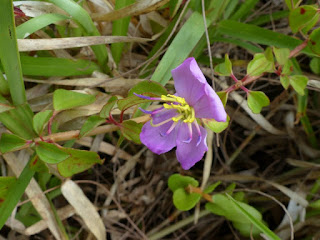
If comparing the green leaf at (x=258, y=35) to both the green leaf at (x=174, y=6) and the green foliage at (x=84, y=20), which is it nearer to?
the green leaf at (x=174, y=6)

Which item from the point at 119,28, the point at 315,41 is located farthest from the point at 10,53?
the point at 315,41

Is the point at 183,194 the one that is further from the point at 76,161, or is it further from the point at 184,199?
the point at 76,161

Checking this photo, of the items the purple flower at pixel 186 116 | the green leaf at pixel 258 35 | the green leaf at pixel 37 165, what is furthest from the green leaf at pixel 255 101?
the green leaf at pixel 37 165

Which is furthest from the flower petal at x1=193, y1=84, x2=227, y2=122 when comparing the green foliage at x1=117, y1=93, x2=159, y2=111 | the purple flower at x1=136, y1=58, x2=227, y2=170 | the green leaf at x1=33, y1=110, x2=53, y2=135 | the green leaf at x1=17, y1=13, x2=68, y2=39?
the green leaf at x1=17, y1=13, x2=68, y2=39

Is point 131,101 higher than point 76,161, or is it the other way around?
point 131,101

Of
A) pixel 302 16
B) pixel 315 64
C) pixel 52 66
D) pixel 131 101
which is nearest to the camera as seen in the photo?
pixel 131 101

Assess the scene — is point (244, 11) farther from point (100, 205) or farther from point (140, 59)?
point (100, 205)
